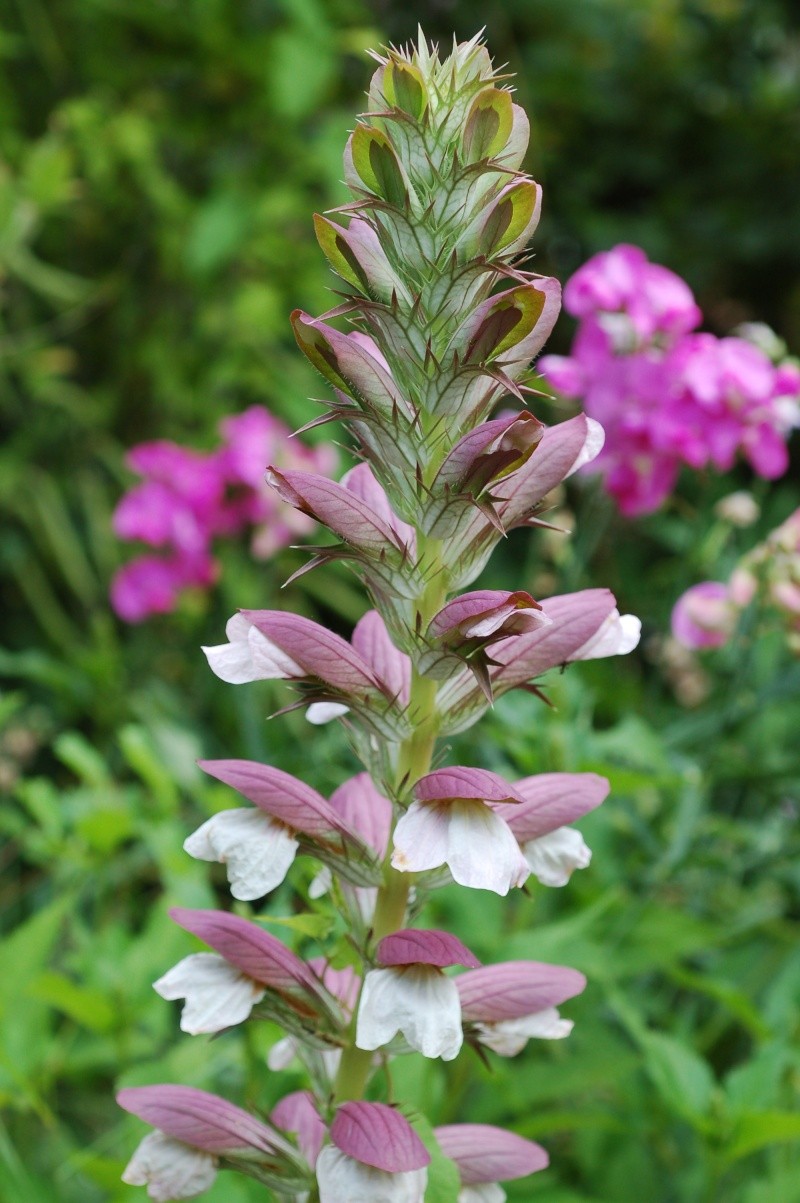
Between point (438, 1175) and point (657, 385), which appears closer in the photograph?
point (438, 1175)

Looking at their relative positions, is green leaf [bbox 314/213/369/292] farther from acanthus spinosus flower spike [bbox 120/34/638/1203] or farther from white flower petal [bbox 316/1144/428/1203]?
white flower petal [bbox 316/1144/428/1203]

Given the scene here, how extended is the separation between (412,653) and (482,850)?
4.9 inches

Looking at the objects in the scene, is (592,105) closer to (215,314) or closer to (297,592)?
(215,314)

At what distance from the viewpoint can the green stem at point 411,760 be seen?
2.17ft

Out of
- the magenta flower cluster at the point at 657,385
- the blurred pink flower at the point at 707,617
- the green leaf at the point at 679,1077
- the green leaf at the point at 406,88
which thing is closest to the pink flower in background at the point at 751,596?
the blurred pink flower at the point at 707,617

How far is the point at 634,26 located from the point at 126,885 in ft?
9.07

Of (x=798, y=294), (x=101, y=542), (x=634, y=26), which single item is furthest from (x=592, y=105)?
(x=101, y=542)

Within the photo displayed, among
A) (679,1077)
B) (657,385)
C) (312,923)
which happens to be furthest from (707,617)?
(312,923)

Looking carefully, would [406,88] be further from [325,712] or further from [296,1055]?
[296,1055]

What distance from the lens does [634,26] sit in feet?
10.7

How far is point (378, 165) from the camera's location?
1.89 feet

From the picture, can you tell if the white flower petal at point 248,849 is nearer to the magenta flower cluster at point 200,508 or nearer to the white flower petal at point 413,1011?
the white flower petal at point 413,1011

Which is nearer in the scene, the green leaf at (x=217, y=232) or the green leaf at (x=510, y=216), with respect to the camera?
the green leaf at (x=510, y=216)

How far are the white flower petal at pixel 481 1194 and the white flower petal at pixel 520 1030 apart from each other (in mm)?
89
